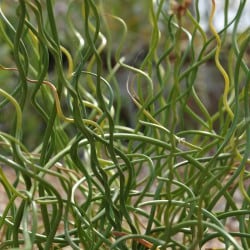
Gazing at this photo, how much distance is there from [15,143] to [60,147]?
22 cm

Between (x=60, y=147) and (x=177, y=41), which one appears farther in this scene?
(x=60, y=147)

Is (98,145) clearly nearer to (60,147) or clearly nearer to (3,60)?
(60,147)

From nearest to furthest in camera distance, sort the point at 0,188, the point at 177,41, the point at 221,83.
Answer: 1. the point at 177,41
2. the point at 0,188
3. the point at 221,83

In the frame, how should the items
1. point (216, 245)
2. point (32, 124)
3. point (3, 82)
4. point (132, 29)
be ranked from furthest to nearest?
point (132, 29) → point (32, 124) → point (3, 82) → point (216, 245)

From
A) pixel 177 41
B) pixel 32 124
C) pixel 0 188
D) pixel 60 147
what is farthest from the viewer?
pixel 32 124

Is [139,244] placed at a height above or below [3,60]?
below

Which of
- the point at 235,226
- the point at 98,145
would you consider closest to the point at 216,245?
the point at 235,226

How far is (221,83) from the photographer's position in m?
2.69

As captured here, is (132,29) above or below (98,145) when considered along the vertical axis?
above

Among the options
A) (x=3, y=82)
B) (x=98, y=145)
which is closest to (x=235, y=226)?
(x=98, y=145)

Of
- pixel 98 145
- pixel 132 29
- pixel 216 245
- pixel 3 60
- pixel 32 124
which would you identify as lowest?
pixel 216 245

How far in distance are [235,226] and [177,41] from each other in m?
0.62

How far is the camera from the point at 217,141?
1.92ft

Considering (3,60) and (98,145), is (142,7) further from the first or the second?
(98,145)
